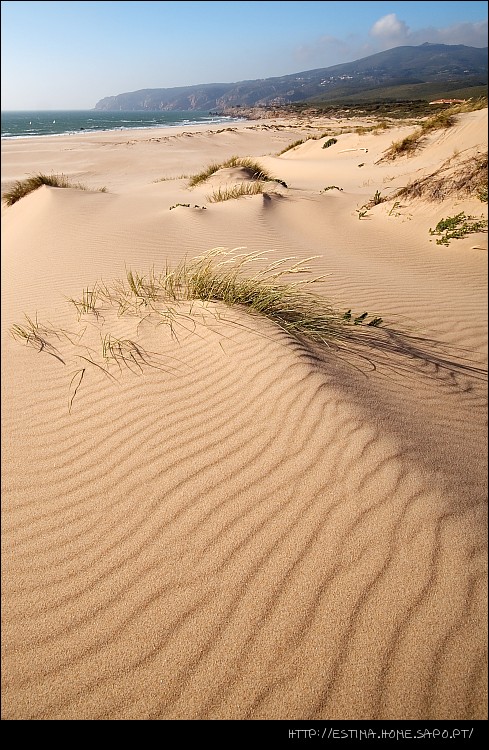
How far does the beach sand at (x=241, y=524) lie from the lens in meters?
1.32

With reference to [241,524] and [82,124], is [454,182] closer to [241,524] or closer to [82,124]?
[241,524]

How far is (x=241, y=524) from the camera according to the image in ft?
5.59

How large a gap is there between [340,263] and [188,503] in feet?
14.1

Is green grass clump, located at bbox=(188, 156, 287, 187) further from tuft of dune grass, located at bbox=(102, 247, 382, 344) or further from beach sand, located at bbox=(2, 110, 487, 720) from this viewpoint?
beach sand, located at bbox=(2, 110, 487, 720)

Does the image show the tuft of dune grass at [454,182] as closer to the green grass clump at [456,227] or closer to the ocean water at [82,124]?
the green grass clump at [456,227]

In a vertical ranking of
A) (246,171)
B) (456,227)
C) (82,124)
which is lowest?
(456,227)

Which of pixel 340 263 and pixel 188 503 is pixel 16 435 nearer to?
pixel 188 503

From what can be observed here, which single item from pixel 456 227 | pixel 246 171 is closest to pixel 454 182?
pixel 456 227

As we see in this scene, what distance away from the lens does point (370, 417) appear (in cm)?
217

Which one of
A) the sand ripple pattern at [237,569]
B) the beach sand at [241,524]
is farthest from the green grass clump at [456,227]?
the sand ripple pattern at [237,569]

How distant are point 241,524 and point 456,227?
632 cm

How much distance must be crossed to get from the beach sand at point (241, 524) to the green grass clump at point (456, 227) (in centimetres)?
295

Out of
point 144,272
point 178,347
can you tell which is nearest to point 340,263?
point 144,272
